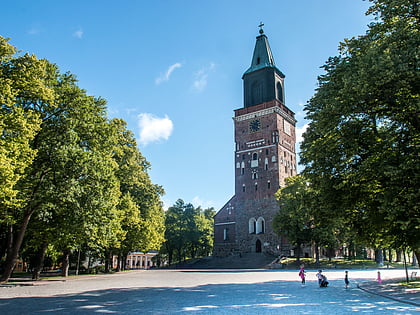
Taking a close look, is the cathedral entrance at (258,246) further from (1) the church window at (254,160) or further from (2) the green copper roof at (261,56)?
(2) the green copper roof at (261,56)

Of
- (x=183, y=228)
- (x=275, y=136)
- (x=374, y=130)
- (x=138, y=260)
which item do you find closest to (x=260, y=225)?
(x=183, y=228)

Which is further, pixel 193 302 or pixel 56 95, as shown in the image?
pixel 56 95

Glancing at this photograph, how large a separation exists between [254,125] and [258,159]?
6611mm

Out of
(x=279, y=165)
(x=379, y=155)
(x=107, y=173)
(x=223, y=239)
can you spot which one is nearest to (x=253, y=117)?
(x=279, y=165)

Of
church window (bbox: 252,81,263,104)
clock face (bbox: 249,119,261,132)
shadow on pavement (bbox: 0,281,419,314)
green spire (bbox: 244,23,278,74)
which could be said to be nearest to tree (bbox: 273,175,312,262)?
clock face (bbox: 249,119,261,132)

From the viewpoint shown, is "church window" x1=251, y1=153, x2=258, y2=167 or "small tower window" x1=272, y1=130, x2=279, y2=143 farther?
"church window" x1=251, y1=153, x2=258, y2=167

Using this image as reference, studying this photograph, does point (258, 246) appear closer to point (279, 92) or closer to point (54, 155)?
point (279, 92)

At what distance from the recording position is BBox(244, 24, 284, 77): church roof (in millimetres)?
65812

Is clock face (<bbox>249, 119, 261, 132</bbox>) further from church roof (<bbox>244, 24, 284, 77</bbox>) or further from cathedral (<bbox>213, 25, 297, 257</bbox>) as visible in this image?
church roof (<bbox>244, 24, 284, 77</bbox>)

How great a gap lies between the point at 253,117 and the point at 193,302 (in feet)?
181

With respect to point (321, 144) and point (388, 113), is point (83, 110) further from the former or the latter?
point (388, 113)

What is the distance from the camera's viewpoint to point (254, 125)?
66688 mm

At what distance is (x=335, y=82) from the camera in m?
17.8

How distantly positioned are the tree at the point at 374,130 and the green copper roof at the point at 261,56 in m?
48.0
